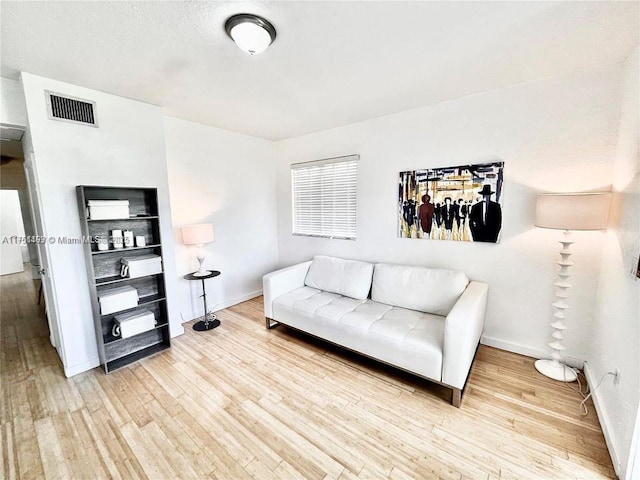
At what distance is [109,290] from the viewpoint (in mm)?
2439

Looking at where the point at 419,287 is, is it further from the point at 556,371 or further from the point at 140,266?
the point at 140,266

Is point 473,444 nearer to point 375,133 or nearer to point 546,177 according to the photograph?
point 546,177

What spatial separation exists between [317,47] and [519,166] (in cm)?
204

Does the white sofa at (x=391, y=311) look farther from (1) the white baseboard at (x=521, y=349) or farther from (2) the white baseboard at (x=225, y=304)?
(2) the white baseboard at (x=225, y=304)

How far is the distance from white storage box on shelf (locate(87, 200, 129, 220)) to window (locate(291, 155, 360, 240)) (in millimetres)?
2253

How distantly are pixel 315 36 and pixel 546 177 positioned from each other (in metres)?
2.23

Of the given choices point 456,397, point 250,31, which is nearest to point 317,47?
point 250,31

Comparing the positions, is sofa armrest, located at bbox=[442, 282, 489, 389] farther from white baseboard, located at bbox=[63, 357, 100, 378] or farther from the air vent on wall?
the air vent on wall

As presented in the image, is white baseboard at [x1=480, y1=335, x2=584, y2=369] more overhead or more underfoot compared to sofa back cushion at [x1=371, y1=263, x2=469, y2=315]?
more underfoot

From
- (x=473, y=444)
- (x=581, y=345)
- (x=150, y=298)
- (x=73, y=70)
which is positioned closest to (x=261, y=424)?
(x=473, y=444)

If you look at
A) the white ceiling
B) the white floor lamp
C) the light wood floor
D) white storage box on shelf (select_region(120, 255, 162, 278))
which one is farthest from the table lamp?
the white floor lamp

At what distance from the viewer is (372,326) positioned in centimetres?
224

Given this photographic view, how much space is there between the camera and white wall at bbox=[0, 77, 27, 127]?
205 cm

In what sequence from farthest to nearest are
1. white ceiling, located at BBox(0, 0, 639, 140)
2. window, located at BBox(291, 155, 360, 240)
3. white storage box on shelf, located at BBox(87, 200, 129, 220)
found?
window, located at BBox(291, 155, 360, 240) → white storage box on shelf, located at BBox(87, 200, 129, 220) → white ceiling, located at BBox(0, 0, 639, 140)
